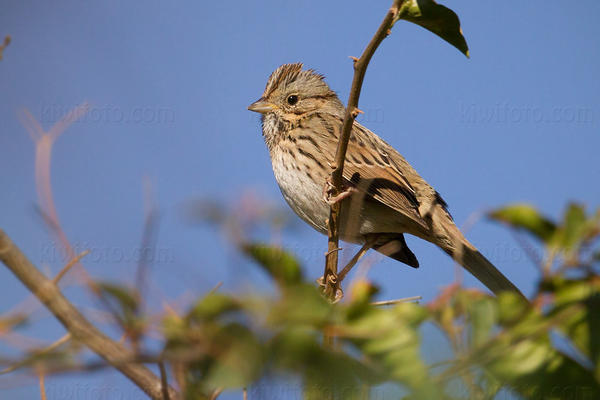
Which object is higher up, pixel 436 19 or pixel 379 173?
pixel 379 173

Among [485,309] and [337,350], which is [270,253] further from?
[485,309]

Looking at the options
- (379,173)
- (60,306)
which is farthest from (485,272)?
(60,306)

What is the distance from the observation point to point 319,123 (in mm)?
4715

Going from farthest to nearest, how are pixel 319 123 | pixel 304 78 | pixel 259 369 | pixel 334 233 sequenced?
pixel 304 78 < pixel 319 123 < pixel 334 233 < pixel 259 369

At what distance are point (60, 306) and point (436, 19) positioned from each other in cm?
128

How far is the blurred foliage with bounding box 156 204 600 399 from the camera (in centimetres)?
79

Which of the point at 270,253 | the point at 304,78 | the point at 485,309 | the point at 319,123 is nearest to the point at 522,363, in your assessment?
the point at 485,309

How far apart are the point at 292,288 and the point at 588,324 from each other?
60 cm

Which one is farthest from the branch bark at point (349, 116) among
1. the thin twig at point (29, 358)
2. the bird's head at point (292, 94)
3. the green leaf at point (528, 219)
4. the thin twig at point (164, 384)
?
the bird's head at point (292, 94)

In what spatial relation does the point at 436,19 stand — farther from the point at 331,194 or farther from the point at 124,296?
the point at 331,194

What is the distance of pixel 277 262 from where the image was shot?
35.3 inches

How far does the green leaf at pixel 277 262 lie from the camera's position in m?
0.85

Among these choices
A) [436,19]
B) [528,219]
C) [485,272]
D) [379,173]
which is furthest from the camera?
[379,173]

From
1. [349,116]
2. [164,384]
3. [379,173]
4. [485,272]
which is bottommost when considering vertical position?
[164,384]
